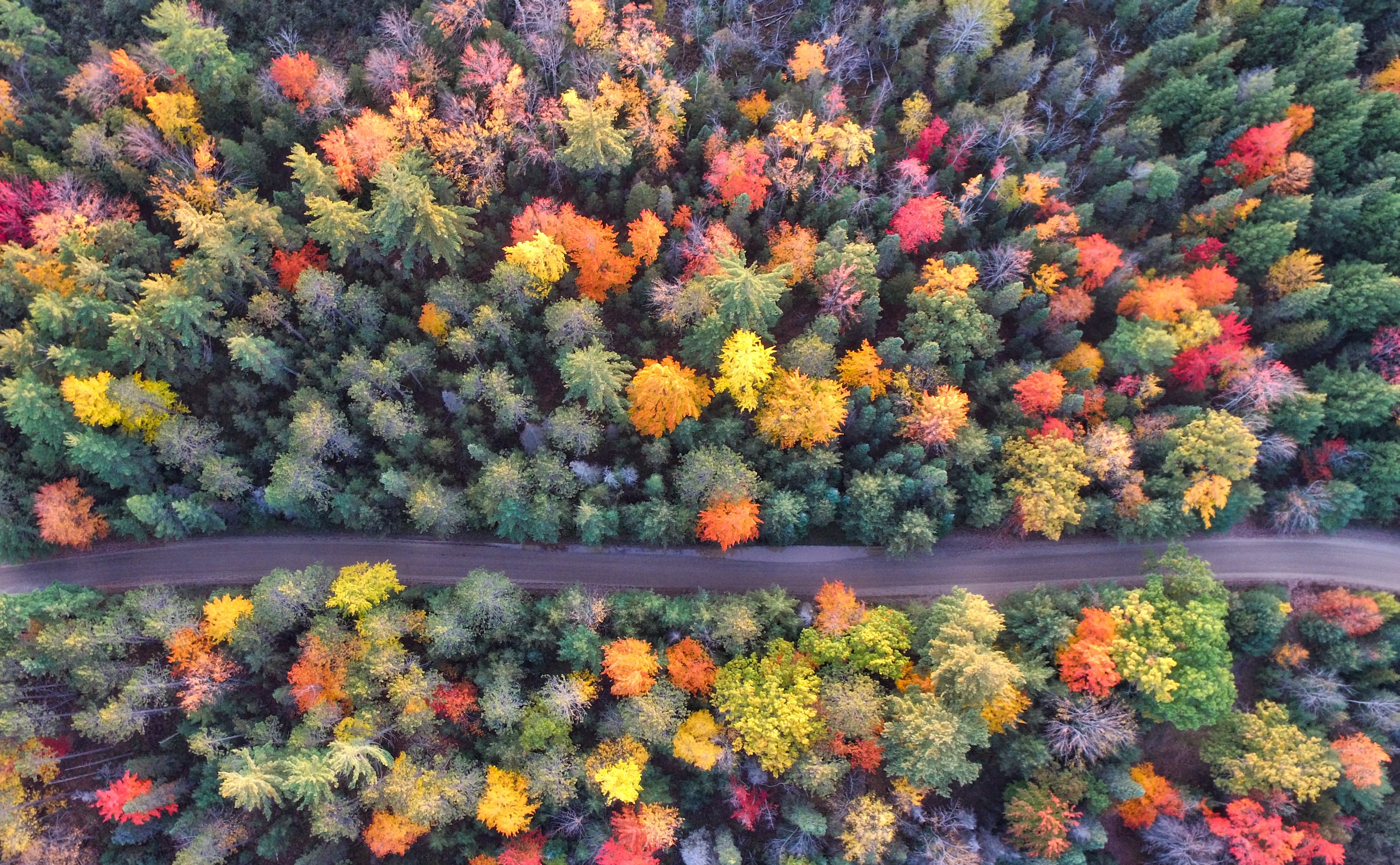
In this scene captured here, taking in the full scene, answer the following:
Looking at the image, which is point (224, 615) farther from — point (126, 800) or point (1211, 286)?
point (1211, 286)

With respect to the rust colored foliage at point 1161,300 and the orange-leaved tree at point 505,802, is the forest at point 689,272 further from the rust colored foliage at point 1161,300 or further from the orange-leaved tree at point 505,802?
the orange-leaved tree at point 505,802

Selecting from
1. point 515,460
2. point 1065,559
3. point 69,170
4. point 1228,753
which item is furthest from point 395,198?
point 1228,753

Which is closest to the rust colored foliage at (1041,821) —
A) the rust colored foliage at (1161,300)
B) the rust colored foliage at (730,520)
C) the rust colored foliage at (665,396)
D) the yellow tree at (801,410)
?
the rust colored foliage at (730,520)

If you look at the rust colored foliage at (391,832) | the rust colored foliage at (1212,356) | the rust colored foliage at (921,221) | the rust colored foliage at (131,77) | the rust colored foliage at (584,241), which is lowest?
the rust colored foliage at (391,832)

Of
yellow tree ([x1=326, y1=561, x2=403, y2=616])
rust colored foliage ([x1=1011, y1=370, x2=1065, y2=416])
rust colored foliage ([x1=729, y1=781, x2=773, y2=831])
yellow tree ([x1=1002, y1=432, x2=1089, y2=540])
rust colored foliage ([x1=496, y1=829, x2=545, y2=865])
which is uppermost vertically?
rust colored foliage ([x1=1011, y1=370, x2=1065, y2=416])

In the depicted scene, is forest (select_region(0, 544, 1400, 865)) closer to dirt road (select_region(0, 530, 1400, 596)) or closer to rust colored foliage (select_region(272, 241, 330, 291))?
dirt road (select_region(0, 530, 1400, 596))

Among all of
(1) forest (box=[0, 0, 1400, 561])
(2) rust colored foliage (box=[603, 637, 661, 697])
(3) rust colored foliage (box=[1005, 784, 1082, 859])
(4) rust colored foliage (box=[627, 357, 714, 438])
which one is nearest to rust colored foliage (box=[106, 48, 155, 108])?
(1) forest (box=[0, 0, 1400, 561])
